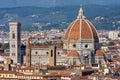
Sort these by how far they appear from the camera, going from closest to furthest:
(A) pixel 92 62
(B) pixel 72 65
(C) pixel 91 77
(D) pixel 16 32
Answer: (C) pixel 91 77
(B) pixel 72 65
(A) pixel 92 62
(D) pixel 16 32

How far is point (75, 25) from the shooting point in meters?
98.1

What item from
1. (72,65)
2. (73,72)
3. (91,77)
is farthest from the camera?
(72,65)

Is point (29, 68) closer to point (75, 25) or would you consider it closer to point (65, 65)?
point (65, 65)

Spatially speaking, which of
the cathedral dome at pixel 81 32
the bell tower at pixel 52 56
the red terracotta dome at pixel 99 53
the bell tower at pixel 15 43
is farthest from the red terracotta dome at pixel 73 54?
the bell tower at pixel 15 43

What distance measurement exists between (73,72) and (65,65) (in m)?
11.2

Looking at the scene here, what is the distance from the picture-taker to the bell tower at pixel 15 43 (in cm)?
10000

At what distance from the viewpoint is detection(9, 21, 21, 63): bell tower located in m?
100

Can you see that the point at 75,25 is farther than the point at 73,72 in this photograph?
Yes

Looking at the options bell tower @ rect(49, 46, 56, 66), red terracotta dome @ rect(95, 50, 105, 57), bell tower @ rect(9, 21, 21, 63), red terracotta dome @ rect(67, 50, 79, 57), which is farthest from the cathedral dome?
bell tower @ rect(49, 46, 56, 66)

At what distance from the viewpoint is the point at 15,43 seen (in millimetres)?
101938

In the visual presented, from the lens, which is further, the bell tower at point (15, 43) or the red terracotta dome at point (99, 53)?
the bell tower at point (15, 43)

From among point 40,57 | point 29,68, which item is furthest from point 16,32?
point 29,68

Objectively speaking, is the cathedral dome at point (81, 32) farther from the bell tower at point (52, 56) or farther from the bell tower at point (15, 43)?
the bell tower at point (52, 56)

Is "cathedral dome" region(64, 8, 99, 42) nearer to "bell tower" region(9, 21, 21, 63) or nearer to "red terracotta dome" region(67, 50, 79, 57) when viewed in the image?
"red terracotta dome" region(67, 50, 79, 57)
